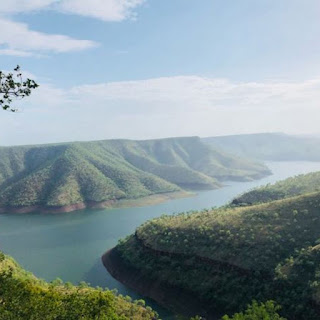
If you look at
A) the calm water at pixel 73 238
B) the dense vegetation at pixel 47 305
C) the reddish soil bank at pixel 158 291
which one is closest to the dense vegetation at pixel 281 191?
the calm water at pixel 73 238

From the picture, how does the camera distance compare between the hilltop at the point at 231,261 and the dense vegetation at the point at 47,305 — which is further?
the hilltop at the point at 231,261

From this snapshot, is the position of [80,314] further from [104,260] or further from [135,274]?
[104,260]

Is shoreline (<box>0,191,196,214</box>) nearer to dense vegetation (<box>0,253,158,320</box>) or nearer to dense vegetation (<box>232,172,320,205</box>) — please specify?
dense vegetation (<box>232,172,320,205</box>)

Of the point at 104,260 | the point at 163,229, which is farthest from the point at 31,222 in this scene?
the point at 163,229

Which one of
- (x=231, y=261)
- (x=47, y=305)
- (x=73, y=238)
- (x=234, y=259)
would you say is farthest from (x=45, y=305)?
(x=73, y=238)

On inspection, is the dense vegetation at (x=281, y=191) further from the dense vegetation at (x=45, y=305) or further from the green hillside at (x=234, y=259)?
the dense vegetation at (x=45, y=305)

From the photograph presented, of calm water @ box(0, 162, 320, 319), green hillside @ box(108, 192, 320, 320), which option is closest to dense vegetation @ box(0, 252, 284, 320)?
green hillside @ box(108, 192, 320, 320)

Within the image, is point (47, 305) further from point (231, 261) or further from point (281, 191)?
point (281, 191)
